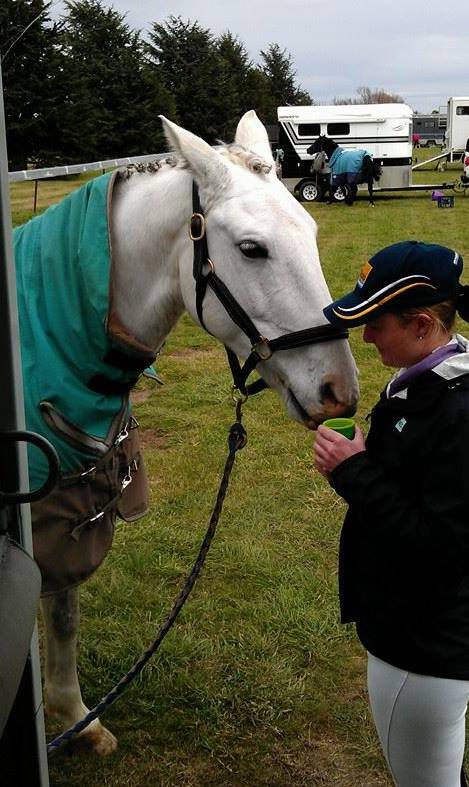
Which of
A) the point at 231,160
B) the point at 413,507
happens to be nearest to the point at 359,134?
the point at 231,160

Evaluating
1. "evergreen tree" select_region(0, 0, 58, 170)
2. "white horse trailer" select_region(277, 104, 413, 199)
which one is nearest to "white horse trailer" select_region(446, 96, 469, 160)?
"white horse trailer" select_region(277, 104, 413, 199)

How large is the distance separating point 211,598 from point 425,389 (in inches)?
89.0

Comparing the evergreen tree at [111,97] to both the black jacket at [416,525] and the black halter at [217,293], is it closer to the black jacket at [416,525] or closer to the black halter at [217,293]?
the black halter at [217,293]

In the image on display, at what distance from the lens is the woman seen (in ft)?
5.01

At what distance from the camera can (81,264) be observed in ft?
6.72

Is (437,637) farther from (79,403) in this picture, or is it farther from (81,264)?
(81,264)

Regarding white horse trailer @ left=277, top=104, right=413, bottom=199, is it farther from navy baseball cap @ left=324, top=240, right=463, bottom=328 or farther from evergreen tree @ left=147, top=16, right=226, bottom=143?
navy baseball cap @ left=324, top=240, right=463, bottom=328

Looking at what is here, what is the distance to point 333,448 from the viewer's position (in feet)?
5.58

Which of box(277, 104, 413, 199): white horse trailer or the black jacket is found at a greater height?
box(277, 104, 413, 199): white horse trailer

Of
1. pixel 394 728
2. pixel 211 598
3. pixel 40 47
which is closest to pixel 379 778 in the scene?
pixel 394 728

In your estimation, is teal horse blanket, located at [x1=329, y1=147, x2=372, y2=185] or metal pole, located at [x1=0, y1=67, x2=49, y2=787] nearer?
metal pole, located at [x1=0, y1=67, x2=49, y2=787]

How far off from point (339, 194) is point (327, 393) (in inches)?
789

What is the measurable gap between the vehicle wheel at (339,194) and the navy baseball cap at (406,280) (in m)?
20.0

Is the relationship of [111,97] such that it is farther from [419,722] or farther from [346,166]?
[419,722]
